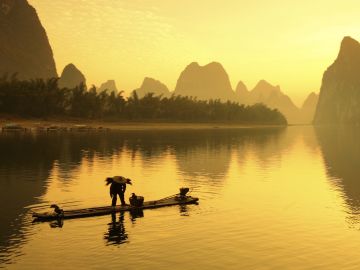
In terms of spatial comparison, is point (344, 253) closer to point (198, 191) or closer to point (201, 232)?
point (201, 232)

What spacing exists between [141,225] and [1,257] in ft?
29.3

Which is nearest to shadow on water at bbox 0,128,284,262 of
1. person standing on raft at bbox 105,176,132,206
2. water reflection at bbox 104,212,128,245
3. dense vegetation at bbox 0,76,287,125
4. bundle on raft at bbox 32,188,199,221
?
water reflection at bbox 104,212,128,245

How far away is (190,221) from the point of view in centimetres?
2956

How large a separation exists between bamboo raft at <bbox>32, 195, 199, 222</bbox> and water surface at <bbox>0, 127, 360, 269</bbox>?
522 mm

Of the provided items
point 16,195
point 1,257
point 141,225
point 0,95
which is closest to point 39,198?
point 16,195

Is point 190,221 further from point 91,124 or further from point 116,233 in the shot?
point 91,124

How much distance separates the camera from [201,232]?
1059 inches

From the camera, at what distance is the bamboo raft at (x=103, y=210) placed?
1123 inches

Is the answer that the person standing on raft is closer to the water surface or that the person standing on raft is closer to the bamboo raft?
the bamboo raft

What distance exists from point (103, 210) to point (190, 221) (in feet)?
19.0

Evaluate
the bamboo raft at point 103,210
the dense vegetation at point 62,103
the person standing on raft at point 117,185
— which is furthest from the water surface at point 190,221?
the dense vegetation at point 62,103

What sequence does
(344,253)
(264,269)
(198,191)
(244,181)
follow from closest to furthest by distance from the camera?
(264,269) → (344,253) → (198,191) → (244,181)

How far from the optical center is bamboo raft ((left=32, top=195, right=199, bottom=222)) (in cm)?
2852

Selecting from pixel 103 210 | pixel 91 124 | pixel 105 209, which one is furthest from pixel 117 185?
pixel 91 124
